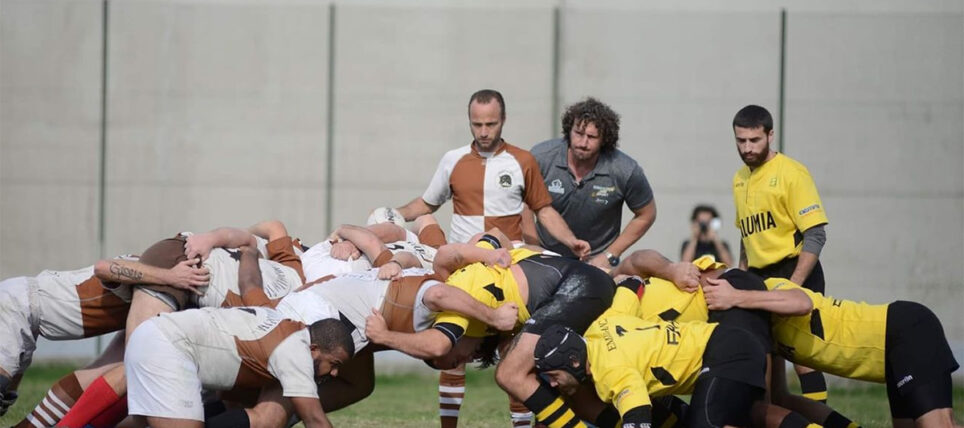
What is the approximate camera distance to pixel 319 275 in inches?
275

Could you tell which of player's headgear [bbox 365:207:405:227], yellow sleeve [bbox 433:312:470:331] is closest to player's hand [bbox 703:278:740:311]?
yellow sleeve [bbox 433:312:470:331]

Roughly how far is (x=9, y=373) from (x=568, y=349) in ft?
9.73

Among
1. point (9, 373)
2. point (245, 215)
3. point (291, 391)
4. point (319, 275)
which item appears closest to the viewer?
point (291, 391)

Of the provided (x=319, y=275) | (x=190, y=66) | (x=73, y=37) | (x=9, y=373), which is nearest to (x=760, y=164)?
(x=319, y=275)

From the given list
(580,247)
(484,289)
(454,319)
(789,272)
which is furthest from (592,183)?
(454,319)

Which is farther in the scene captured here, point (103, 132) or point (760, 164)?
point (103, 132)

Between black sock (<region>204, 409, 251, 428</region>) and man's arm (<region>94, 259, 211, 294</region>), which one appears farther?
man's arm (<region>94, 259, 211, 294</region>)

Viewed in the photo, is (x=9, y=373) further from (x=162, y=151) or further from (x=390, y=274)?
(x=162, y=151)

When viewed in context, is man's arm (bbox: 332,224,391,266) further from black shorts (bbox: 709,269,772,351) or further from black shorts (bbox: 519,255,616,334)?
black shorts (bbox: 709,269,772,351)

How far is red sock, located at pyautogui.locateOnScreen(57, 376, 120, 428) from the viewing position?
247 inches

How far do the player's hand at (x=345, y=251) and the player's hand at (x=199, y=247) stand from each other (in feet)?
2.33

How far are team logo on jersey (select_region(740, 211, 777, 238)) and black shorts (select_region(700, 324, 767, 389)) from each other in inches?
51.4

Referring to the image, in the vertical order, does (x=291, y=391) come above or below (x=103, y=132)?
below

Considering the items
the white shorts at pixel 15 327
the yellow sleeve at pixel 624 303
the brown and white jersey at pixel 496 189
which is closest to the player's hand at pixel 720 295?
the yellow sleeve at pixel 624 303
